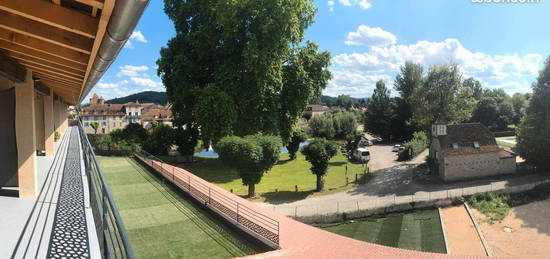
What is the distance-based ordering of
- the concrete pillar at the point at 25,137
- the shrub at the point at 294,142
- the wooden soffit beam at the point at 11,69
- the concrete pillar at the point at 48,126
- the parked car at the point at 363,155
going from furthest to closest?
the shrub at the point at 294,142
the parked car at the point at 363,155
the concrete pillar at the point at 48,126
the concrete pillar at the point at 25,137
the wooden soffit beam at the point at 11,69

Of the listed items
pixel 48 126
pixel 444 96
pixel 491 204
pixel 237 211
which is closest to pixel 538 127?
pixel 444 96

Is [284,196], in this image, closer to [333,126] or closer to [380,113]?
[333,126]

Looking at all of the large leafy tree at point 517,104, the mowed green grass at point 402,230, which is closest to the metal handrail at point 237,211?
the mowed green grass at point 402,230

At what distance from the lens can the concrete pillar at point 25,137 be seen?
6.20 metres

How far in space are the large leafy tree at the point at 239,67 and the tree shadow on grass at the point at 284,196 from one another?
219 inches

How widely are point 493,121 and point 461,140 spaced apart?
1364 inches

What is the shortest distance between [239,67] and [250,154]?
9.42 metres

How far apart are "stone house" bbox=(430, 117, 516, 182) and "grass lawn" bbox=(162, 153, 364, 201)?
6.83 meters

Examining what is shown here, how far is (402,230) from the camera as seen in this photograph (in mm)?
17750

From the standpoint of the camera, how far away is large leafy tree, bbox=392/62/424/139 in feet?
165

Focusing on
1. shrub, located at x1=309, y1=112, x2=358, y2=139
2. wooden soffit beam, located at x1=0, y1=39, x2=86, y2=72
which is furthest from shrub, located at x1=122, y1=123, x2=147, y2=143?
shrub, located at x1=309, y1=112, x2=358, y2=139

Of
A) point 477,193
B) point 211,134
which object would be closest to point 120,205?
point 211,134

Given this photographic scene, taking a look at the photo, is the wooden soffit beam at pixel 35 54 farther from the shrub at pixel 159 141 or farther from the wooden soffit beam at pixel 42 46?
the shrub at pixel 159 141

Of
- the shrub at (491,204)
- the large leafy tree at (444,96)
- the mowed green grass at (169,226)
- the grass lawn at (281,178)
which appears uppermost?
the large leafy tree at (444,96)
